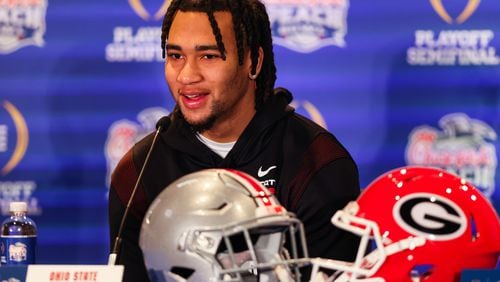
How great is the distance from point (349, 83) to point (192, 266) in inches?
61.2

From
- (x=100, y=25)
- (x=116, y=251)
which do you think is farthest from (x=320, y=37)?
(x=116, y=251)

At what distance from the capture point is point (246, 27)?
2479mm

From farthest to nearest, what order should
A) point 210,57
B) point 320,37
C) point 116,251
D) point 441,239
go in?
point 320,37 → point 210,57 → point 116,251 → point 441,239

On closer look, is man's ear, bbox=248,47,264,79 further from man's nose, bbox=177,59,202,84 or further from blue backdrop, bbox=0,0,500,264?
blue backdrop, bbox=0,0,500,264

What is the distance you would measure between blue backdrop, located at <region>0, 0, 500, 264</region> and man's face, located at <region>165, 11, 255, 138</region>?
33.8 inches

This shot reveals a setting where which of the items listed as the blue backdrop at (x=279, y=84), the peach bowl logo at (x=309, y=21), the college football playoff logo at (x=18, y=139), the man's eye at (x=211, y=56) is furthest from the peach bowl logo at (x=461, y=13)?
the college football playoff logo at (x=18, y=139)

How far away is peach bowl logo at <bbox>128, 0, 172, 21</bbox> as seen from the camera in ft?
11.0

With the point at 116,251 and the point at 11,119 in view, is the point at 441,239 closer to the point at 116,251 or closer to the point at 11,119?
the point at 116,251

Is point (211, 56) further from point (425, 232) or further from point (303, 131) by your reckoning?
point (425, 232)

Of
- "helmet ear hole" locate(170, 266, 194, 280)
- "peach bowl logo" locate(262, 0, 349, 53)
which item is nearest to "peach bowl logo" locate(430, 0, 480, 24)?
"peach bowl logo" locate(262, 0, 349, 53)

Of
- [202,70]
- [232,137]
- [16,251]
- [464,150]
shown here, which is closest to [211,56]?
[202,70]

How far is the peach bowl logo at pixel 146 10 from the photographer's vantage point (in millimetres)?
3361

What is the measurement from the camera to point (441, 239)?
1815 mm

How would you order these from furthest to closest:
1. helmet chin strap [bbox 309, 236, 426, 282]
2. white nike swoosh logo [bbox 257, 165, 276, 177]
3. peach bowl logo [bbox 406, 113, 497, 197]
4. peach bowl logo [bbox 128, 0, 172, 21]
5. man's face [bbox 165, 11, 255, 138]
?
peach bowl logo [bbox 128, 0, 172, 21], peach bowl logo [bbox 406, 113, 497, 197], white nike swoosh logo [bbox 257, 165, 276, 177], man's face [bbox 165, 11, 255, 138], helmet chin strap [bbox 309, 236, 426, 282]
